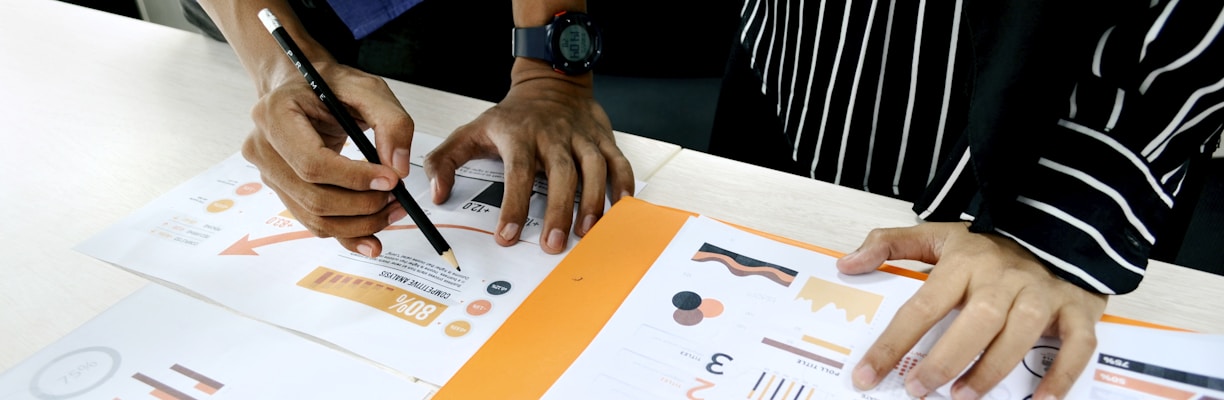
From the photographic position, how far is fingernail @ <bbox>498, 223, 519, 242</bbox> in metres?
0.72

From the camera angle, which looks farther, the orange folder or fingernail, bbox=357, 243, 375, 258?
fingernail, bbox=357, 243, 375, 258

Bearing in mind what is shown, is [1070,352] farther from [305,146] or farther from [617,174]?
[305,146]

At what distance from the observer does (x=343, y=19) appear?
3.99ft

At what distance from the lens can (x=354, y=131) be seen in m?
0.69

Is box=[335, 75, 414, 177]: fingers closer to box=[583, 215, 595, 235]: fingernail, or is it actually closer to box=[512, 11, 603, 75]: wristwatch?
box=[583, 215, 595, 235]: fingernail

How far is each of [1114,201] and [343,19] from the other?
40.7 inches

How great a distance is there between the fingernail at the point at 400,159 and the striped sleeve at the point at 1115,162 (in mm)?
495

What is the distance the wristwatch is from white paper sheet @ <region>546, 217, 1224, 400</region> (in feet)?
1.20

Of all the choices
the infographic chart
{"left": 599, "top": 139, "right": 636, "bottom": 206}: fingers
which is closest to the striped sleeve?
the infographic chart

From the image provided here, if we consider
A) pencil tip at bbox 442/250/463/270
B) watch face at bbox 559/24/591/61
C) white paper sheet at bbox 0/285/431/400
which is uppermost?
watch face at bbox 559/24/591/61

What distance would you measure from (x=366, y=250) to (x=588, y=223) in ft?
0.66

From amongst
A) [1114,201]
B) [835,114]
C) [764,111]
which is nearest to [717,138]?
[764,111]

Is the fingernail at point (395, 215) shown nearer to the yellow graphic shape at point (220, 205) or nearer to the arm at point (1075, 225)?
the yellow graphic shape at point (220, 205)

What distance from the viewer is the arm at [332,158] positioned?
676 millimetres
